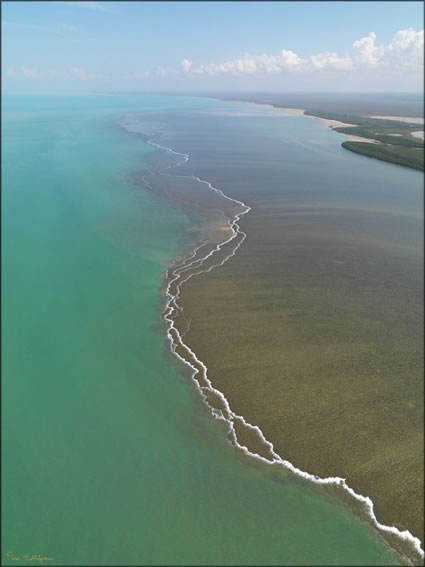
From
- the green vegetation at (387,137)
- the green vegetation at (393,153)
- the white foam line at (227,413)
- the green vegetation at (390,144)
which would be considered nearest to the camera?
the white foam line at (227,413)

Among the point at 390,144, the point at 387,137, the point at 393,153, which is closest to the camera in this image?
the point at 393,153

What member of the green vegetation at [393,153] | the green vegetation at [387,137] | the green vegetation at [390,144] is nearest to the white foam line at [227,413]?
the green vegetation at [393,153]

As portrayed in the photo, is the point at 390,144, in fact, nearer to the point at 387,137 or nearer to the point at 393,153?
the point at 387,137

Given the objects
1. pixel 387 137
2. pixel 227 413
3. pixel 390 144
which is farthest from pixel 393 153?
pixel 227 413

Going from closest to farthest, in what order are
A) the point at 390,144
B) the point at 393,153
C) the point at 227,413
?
the point at 227,413 → the point at 393,153 → the point at 390,144

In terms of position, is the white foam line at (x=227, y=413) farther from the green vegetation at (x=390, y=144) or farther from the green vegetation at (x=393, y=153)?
the green vegetation at (x=390, y=144)

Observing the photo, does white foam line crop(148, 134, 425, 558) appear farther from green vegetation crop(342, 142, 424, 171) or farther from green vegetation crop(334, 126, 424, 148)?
green vegetation crop(334, 126, 424, 148)

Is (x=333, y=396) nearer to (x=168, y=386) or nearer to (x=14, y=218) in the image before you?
(x=168, y=386)

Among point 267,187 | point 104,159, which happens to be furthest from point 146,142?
point 267,187

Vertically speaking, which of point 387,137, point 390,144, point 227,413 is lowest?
point 227,413
